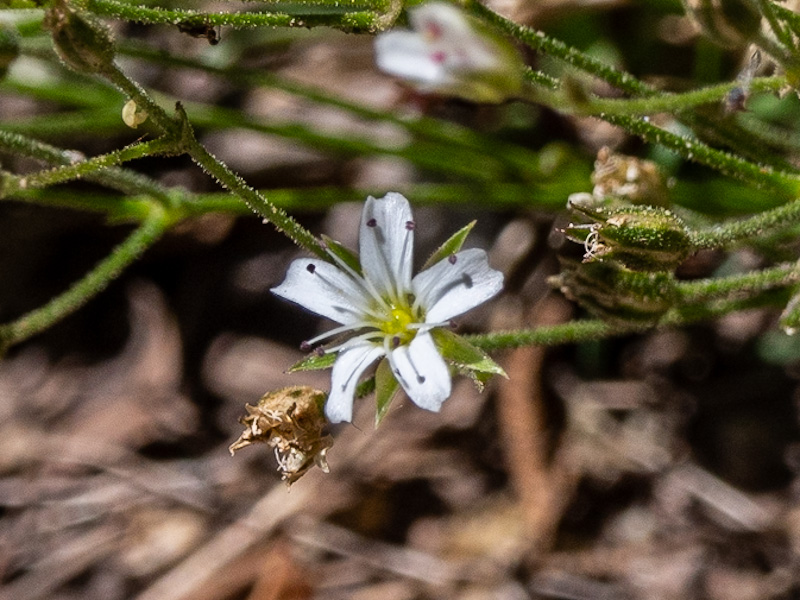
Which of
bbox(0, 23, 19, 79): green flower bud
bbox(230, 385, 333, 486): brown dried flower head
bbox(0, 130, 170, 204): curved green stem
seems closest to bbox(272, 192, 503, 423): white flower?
bbox(230, 385, 333, 486): brown dried flower head

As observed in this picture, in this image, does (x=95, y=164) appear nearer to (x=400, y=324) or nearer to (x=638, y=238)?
(x=400, y=324)

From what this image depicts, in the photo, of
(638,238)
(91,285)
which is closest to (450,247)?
(638,238)

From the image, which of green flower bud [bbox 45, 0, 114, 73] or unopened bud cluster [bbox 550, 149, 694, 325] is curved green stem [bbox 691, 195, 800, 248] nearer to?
unopened bud cluster [bbox 550, 149, 694, 325]

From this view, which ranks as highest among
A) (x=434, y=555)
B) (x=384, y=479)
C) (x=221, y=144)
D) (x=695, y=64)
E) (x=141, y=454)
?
(x=221, y=144)

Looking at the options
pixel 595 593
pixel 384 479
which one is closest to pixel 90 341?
pixel 384 479

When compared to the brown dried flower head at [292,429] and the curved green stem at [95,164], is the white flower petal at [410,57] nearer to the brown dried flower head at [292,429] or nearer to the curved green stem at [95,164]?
the curved green stem at [95,164]

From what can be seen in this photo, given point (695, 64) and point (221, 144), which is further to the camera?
point (221, 144)

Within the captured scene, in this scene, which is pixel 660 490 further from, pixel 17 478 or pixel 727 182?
pixel 17 478
